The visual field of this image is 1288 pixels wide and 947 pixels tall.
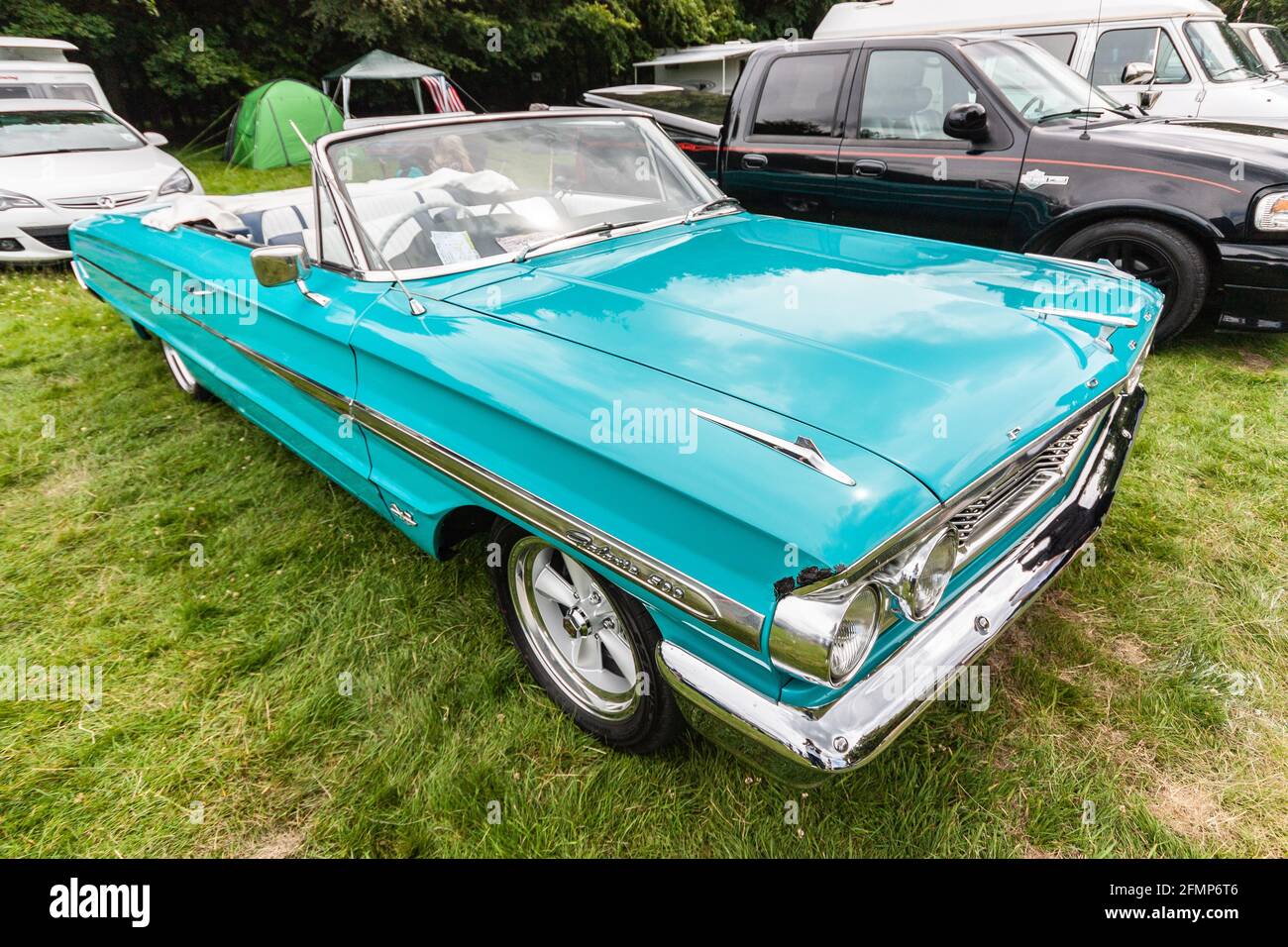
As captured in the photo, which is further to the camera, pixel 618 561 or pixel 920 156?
pixel 920 156

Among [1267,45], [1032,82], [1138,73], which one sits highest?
[1267,45]

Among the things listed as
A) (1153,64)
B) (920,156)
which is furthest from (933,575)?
(1153,64)

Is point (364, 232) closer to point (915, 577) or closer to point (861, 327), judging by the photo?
point (861, 327)

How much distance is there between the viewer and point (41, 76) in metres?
8.84

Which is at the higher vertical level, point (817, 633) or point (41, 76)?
point (41, 76)

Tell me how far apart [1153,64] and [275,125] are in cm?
1168

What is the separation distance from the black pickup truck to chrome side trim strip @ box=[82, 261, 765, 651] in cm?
371

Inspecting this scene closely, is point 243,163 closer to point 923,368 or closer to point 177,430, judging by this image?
point 177,430

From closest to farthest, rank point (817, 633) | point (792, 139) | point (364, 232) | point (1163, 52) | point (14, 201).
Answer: point (817, 633) → point (364, 232) → point (792, 139) → point (14, 201) → point (1163, 52)

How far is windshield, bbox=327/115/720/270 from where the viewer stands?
2434 millimetres

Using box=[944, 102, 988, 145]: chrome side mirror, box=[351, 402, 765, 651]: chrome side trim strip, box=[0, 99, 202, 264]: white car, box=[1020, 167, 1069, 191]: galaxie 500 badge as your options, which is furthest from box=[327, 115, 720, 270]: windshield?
box=[0, 99, 202, 264]: white car
